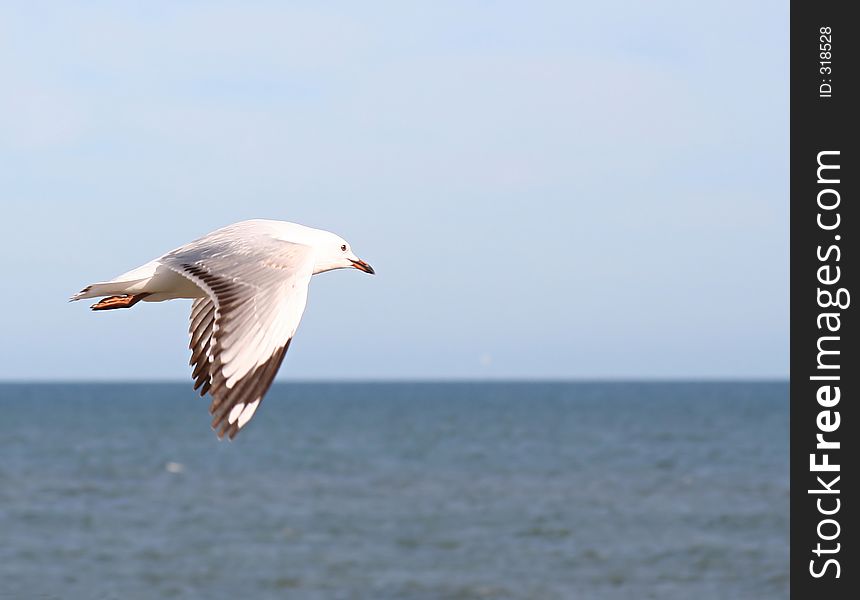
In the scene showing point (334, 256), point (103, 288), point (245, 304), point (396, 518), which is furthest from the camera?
point (396, 518)

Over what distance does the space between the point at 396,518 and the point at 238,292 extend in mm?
24709

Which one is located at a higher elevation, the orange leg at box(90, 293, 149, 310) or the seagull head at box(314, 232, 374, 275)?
the seagull head at box(314, 232, 374, 275)

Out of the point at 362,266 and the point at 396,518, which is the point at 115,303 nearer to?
the point at 362,266

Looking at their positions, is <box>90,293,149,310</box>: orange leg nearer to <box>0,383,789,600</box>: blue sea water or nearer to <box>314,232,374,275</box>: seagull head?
<box>314,232,374,275</box>: seagull head

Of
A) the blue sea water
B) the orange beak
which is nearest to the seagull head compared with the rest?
the orange beak

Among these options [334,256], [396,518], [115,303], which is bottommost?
[396,518]

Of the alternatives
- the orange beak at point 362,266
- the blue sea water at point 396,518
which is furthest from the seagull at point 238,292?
the blue sea water at point 396,518

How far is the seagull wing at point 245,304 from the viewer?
4.82 metres

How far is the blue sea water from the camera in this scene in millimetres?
22641

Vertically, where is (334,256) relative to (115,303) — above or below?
above

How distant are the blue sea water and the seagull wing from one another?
54.3 ft

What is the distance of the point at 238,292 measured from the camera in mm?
5219

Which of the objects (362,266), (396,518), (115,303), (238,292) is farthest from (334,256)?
(396,518)
